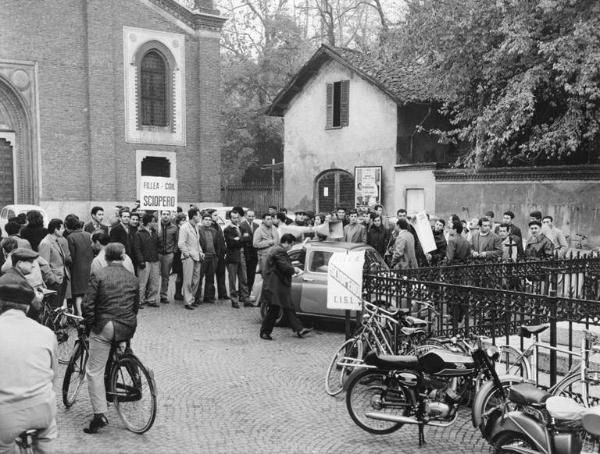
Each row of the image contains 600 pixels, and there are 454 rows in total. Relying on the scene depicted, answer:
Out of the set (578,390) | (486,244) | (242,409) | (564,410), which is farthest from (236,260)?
(564,410)

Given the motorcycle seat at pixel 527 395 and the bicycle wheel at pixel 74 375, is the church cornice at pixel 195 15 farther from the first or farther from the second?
the motorcycle seat at pixel 527 395

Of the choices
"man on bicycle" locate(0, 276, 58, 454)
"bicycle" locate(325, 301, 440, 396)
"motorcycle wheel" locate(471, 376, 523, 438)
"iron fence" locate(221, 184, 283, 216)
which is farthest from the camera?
"iron fence" locate(221, 184, 283, 216)

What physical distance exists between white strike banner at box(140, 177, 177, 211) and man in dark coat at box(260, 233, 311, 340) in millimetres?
5344

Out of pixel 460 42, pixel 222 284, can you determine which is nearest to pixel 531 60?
pixel 460 42

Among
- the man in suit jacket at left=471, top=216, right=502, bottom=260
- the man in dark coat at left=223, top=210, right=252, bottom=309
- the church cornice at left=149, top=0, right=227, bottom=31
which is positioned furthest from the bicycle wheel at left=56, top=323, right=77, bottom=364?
the church cornice at left=149, top=0, right=227, bottom=31

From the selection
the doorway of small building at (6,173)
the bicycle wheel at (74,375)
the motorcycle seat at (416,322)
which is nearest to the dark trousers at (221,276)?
the bicycle wheel at (74,375)

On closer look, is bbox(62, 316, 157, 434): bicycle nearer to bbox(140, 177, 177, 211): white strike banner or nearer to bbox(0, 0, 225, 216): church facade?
bbox(140, 177, 177, 211): white strike banner

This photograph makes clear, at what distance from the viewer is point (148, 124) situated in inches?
1106

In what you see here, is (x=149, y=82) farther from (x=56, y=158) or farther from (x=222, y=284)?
(x=222, y=284)

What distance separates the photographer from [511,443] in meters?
4.55

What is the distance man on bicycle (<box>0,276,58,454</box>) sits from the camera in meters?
3.95

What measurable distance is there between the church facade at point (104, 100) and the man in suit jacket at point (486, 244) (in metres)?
18.1

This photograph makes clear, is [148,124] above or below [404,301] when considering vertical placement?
above

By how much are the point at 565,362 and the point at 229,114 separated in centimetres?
3162
